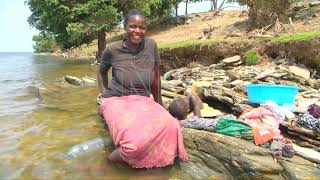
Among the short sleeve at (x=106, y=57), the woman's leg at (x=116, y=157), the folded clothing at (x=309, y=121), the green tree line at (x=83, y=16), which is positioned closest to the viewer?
the woman's leg at (x=116, y=157)

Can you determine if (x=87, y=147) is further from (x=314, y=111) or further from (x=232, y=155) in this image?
Result: (x=314, y=111)

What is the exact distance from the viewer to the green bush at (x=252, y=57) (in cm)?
1053

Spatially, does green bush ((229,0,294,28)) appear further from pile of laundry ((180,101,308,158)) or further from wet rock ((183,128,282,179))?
wet rock ((183,128,282,179))

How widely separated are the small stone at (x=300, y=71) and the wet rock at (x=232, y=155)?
13.9 ft

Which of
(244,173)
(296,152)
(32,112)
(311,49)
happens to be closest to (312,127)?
(296,152)

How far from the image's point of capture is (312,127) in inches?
204

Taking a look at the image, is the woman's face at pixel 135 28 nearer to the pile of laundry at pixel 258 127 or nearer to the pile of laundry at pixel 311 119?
the pile of laundry at pixel 258 127

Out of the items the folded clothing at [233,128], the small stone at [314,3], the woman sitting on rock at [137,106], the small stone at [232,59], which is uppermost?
the small stone at [314,3]

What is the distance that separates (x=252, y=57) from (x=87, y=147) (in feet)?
21.1

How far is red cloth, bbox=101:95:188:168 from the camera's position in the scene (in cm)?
430

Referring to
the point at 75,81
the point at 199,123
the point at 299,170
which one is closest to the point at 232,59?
the point at 75,81

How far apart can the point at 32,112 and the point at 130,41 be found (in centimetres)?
406

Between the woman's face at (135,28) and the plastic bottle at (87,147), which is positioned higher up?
the woman's face at (135,28)

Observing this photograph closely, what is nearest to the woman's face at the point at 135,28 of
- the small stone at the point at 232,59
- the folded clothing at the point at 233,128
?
the folded clothing at the point at 233,128
